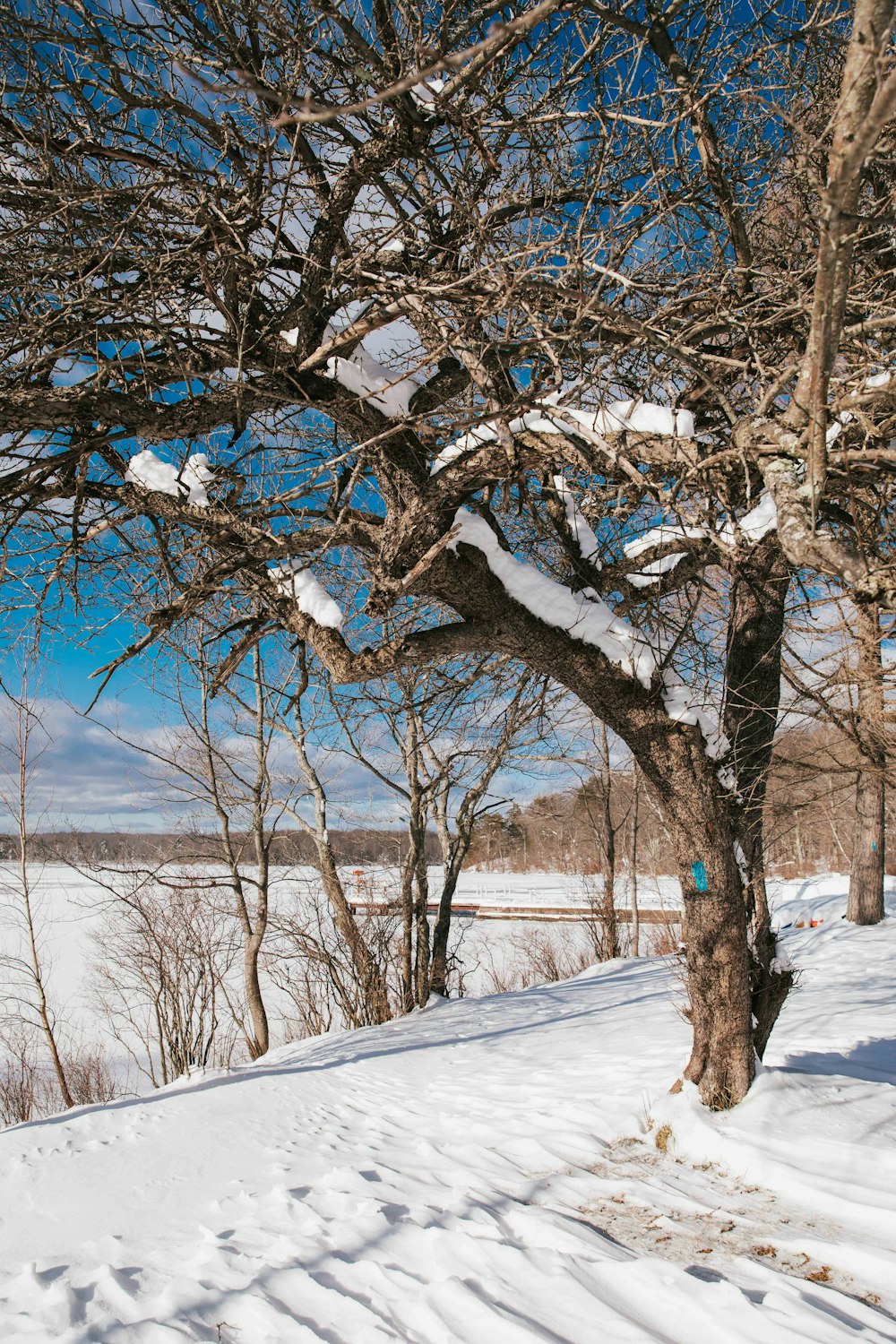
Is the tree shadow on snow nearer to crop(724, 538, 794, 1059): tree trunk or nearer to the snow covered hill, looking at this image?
the snow covered hill

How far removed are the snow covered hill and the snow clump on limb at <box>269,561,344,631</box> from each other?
2.59 meters

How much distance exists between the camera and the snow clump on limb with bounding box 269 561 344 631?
151 inches

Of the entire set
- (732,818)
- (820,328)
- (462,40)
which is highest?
(462,40)

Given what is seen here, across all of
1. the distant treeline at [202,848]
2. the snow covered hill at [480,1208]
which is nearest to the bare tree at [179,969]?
the distant treeline at [202,848]

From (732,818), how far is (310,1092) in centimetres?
397

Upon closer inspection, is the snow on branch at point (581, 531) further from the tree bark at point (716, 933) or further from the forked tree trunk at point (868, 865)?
the forked tree trunk at point (868, 865)

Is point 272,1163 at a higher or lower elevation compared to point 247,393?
lower

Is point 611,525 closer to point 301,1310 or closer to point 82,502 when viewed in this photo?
point 82,502

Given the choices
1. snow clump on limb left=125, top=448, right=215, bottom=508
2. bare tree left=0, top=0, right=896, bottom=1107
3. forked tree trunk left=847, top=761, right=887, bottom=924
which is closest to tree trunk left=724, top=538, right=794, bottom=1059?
bare tree left=0, top=0, right=896, bottom=1107

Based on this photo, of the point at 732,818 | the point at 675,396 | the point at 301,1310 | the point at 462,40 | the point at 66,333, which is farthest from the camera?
the point at 732,818

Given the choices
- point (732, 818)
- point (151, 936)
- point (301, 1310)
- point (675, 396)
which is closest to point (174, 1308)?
point (301, 1310)

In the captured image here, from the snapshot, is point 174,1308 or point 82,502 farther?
point 82,502

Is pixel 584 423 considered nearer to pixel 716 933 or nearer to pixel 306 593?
pixel 306 593

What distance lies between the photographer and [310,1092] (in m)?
5.82
